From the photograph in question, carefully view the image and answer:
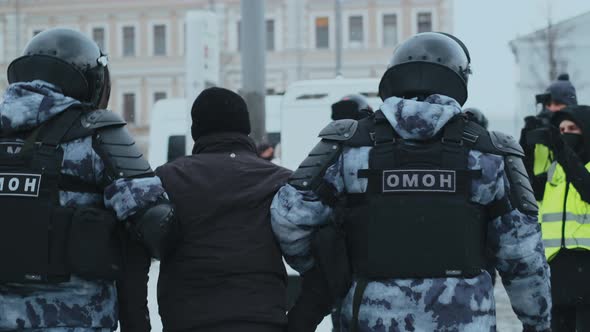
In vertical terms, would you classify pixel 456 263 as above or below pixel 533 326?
above

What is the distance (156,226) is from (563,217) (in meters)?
3.13

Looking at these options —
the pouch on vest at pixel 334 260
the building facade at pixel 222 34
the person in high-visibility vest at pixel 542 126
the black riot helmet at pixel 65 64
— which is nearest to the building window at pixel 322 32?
the building facade at pixel 222 34

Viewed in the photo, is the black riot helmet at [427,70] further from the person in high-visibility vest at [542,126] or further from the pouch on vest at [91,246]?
the person in high-visibility vest at [542,126]

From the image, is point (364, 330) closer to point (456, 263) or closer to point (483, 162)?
point (456, 263)

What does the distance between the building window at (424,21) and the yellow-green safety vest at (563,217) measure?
4250cm

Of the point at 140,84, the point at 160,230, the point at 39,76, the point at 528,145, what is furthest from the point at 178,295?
the point at 140,84

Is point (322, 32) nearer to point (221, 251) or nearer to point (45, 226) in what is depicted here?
point (221, 251)

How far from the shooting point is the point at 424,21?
48062mm

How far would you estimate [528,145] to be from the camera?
653 cm

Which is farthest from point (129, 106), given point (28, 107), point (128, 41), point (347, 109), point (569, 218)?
point (28, 107)

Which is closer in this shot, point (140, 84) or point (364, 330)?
point (364, 330)

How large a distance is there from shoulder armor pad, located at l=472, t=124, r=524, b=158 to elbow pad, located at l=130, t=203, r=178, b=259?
1233 mm

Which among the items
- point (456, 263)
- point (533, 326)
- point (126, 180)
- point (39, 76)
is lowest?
point (533, 326)

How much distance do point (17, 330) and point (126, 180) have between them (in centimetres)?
72
